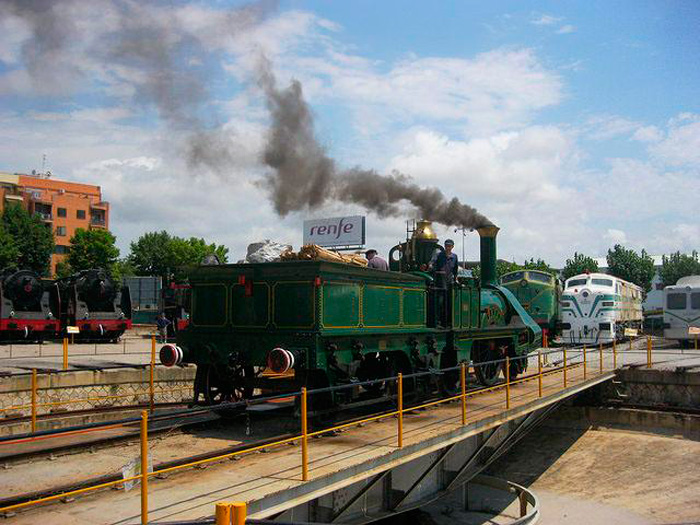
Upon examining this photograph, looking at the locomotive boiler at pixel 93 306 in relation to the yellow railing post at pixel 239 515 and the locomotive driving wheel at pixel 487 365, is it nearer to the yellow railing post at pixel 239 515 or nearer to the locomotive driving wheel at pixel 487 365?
the locomotive driving wheel at pixel 487 365

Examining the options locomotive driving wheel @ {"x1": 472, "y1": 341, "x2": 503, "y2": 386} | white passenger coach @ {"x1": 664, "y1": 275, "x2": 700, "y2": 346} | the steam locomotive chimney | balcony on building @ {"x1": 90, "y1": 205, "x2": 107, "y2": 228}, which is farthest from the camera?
balcony on building @ {"x1": 90, "y1": 205, "x2": 107, "y2": 228}

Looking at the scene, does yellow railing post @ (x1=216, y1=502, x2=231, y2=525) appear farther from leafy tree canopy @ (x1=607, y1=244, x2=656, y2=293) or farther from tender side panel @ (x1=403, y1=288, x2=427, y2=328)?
leafy tree canopy @ (x1=607, y1=244, x2=656, y2=293)

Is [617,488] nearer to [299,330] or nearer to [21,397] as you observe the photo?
[299,330]

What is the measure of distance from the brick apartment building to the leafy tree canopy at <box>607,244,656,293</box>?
5620cm

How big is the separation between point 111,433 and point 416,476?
15.6 ft

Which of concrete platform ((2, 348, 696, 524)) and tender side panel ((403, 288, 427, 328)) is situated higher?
tender side panel ((403, 288, 427, 328))

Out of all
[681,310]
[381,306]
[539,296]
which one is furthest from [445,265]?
[681,310]

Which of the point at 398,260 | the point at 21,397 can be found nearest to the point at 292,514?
the point at 398,260

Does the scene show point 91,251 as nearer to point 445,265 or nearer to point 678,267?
point 445,265

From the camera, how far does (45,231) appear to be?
2144 inches

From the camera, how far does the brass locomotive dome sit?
14.4m

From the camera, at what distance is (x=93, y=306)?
28500 mm

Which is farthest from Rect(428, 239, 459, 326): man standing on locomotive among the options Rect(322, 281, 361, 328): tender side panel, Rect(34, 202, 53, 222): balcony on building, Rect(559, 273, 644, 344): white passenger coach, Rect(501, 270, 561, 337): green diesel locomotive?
Rect(34, 202, 53, 222): balcony on building

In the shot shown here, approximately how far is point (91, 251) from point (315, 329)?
5909 centimetres
